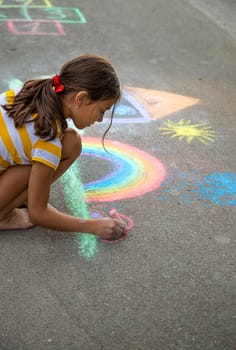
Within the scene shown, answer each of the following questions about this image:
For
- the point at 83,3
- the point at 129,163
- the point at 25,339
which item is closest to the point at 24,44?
the point at 83,3

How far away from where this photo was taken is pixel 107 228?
7.32 feet

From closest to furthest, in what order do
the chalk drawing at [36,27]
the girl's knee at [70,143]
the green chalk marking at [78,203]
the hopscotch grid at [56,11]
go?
the girl's knee at [70,143] < the green chalk marking at [78,203] < the chalk drawing at [36,27] < the hopscotch grid at [56,11]

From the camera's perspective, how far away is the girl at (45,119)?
6.22 ft

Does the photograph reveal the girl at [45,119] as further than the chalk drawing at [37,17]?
No

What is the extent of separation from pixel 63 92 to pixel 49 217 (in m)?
0.55

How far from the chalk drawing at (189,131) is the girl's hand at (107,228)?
1.20m

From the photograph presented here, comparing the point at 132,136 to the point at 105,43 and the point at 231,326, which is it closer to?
the point at 231,326

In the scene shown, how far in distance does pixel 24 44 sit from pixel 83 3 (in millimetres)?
1894

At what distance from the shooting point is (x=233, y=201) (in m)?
2.67

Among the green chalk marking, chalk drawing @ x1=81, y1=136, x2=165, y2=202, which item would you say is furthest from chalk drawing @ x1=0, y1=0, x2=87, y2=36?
the green chalk marking

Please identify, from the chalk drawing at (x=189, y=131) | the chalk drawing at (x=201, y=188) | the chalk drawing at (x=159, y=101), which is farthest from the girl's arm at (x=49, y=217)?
the chalk drawing at (x=159, y=101)

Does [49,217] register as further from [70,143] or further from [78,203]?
[78,203]

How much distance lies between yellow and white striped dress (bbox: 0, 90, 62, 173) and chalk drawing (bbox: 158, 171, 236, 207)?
2.94 feet

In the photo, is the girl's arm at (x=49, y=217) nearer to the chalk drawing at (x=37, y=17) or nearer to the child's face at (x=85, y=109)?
the child's face at (x=85, y=109)
